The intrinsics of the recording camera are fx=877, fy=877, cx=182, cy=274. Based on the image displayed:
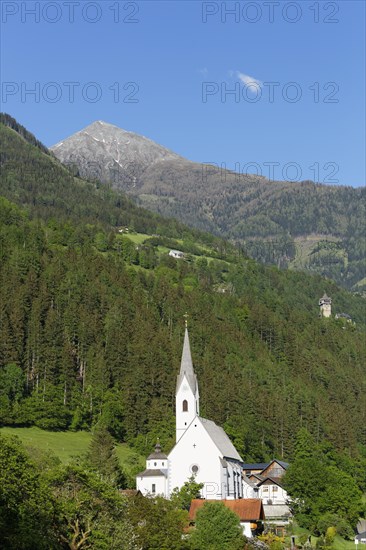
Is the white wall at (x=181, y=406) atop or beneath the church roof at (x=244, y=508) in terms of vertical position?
atop

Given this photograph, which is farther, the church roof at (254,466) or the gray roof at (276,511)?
the church roof at (254,466)

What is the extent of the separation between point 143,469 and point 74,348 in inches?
1746

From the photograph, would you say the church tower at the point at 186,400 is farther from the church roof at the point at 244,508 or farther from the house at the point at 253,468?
the church roof at the point at 244,508

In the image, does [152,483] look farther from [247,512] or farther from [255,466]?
[255,466]

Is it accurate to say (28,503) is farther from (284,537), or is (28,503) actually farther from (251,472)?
(251,472)

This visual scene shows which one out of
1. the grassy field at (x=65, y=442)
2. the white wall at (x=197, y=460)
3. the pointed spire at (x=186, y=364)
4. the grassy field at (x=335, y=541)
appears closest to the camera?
the grassy field at (x=335, y=541)

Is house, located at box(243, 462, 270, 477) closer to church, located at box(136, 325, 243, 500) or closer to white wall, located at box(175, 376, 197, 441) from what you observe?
church, located at box(136, 325, 243, 500)

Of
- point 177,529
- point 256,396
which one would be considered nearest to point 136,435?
point 256,396

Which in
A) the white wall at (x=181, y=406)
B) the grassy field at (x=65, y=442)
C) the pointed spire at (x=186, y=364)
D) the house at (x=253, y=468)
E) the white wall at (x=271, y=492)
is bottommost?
the white wall at (x=271, y=492)

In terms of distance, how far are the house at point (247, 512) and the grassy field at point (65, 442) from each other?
23531 mm

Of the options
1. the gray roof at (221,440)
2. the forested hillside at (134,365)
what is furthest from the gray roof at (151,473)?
the forested hillside at (134,365)

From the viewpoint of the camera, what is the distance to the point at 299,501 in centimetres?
10400

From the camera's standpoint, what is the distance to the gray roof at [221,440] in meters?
112

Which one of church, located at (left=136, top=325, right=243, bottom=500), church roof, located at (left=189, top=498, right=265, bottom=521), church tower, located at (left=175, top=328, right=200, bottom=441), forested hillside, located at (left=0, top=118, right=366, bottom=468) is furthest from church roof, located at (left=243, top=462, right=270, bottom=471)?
church roof, located at (left=189, top=498, right=265, bottom=521)
